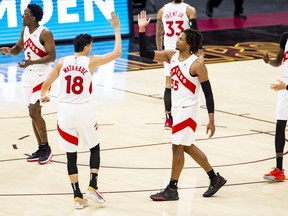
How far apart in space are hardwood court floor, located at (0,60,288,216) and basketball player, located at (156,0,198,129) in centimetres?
47

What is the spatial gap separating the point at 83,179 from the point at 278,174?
2275 millimetres

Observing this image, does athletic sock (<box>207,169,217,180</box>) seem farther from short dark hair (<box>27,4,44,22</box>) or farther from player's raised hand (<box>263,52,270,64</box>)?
short dark hair (<box>27,4,44,22</box>)

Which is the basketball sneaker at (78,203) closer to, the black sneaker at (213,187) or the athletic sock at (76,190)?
the athletic sock at (76,190)

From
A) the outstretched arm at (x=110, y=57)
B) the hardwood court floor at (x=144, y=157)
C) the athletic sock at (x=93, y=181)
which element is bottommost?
the hardwood court floor at (x=144, y=157)

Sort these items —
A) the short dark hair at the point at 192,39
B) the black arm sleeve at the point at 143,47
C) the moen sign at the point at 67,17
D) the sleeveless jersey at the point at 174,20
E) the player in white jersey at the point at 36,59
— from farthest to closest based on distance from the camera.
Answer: the moen sign at the point at 67,17, the sleeveless jersey at the point at 174,20, the player in white jersey at the point at 36,59, the black arm sleeve at the point at 143,47, the short dark hair at the point at 192,39

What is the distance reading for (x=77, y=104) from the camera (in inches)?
359

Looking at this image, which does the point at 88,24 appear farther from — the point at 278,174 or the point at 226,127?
the point at 278,174

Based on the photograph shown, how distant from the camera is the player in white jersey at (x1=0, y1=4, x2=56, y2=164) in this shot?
435 inches

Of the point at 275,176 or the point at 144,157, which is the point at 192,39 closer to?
the point at 275,176

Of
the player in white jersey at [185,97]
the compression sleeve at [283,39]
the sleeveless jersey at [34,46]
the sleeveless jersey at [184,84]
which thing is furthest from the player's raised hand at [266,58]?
the sleeveless jersey at [34,46]

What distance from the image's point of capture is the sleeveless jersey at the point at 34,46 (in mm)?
11078

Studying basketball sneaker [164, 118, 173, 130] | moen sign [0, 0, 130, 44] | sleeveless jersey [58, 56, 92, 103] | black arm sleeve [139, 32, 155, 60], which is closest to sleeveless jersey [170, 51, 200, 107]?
black arm sleeve [139, 32, 155, 60]

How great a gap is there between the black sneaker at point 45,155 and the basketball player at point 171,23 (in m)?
2.50

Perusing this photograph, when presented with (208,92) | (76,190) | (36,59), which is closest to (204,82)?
(208,92)
